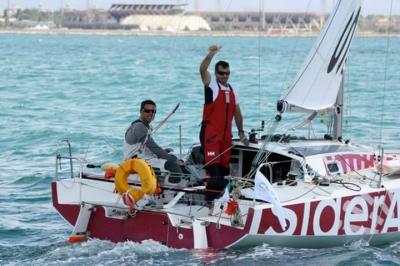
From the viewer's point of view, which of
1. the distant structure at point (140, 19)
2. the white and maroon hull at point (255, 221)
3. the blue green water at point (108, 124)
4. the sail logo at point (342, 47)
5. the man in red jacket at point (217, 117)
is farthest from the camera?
the distant structure at point (140, 19)

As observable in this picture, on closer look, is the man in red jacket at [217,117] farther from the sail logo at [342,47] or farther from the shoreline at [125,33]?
the shoreline at [125,33]

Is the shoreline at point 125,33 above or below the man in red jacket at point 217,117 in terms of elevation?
below

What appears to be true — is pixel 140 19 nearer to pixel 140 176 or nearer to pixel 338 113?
pixel 338 113

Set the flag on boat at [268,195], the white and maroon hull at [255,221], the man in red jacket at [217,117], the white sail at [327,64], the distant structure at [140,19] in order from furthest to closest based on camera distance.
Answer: the distant structure at [140,19] < the white sail at [327,64] < the man in red jacket at [217,117] < the white and maroon hull at [255,221] < the flag on boat at [268,195]

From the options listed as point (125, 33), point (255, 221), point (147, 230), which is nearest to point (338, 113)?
point (255, 221)

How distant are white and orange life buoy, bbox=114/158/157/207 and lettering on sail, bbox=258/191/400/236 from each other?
4.03ft

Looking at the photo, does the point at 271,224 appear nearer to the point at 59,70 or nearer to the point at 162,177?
the point at 162,177

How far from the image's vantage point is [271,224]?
38.3 feet

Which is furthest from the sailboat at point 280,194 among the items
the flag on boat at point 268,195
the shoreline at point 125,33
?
the shoreline at point 125,33

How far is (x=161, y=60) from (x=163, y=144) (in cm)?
4508

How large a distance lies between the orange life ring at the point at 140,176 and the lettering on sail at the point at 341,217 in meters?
1.23

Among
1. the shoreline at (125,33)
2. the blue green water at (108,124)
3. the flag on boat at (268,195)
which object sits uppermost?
the flag on boat at (268,195)

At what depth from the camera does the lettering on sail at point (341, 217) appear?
38.5 feet

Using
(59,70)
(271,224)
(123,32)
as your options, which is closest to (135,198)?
(271,224)
